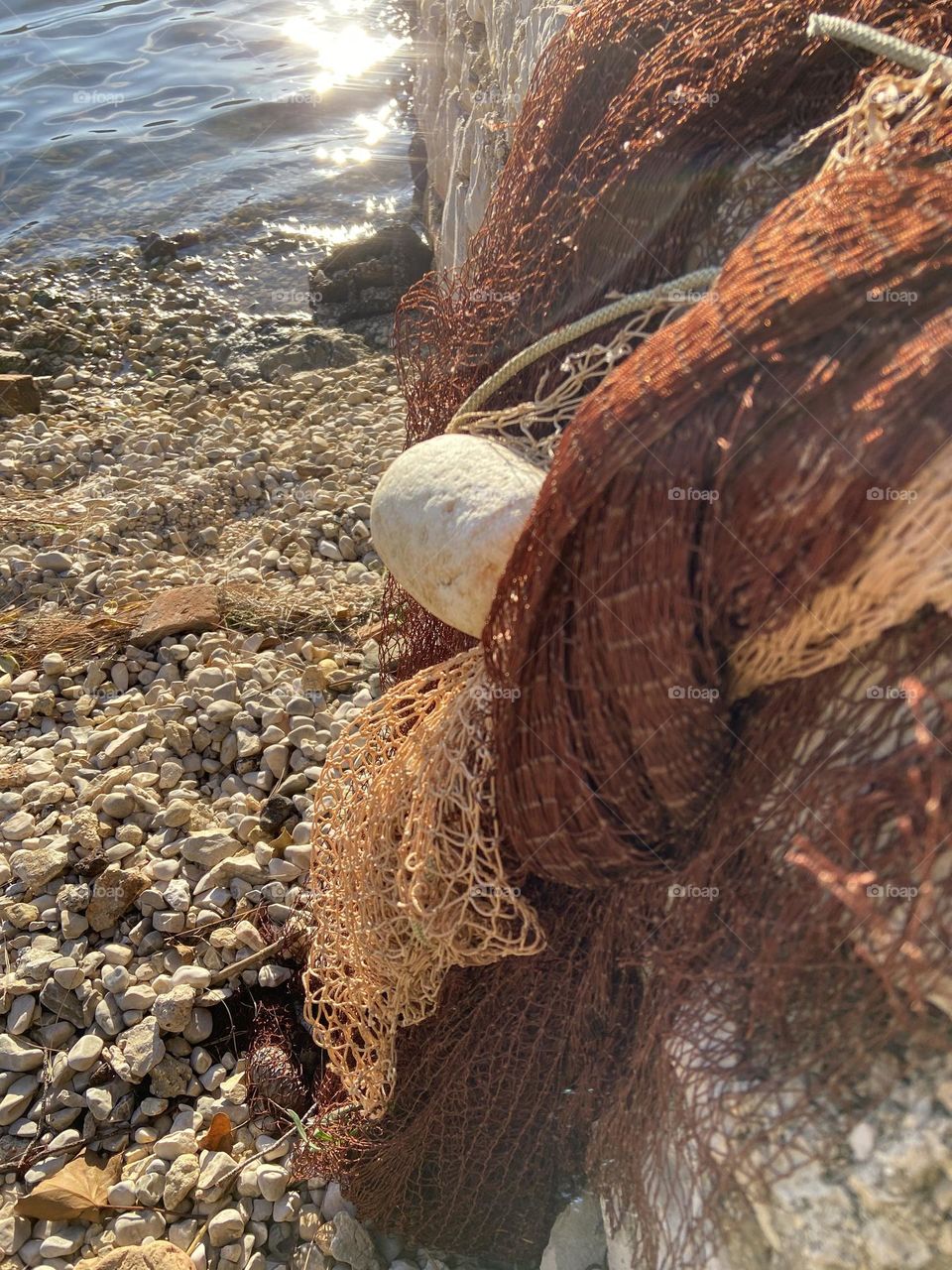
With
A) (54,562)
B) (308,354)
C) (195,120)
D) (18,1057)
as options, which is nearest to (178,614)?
(54,562)

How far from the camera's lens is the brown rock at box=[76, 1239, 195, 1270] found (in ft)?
6.73

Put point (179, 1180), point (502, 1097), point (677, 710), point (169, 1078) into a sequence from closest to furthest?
point (677, 710) < point (502, 1097) < point (179, 1180) < point (169, 1078)

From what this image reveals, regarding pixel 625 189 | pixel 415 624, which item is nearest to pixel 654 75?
pixel 625 189

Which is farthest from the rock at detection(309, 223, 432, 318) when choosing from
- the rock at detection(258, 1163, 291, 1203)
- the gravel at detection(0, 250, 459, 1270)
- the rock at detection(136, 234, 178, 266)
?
the rock at detection(258, 1163, 291, 1203)

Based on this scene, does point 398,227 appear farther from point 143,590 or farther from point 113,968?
point 113,968

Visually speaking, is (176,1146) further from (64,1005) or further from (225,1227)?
(64,1005)

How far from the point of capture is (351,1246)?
2.17 m

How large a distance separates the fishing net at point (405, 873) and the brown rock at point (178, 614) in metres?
1.62

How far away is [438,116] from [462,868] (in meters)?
6.50

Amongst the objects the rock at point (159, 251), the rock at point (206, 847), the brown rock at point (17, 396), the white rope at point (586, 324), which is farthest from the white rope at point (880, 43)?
the rock at point (159, 251)

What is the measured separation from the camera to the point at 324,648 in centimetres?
365

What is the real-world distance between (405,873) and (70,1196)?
1.15 m

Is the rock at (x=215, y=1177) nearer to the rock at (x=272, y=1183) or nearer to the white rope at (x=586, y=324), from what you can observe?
the rock at (x=272, y=1183)

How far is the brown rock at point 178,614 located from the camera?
366 cm
